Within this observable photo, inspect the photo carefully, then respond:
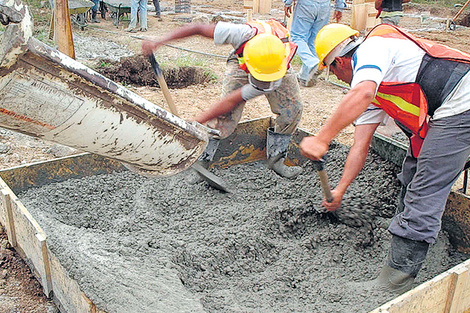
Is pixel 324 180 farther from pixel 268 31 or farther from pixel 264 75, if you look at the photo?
pixel 268 31

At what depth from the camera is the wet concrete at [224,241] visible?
2.49m

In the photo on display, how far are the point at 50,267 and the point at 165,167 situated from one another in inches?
33.4

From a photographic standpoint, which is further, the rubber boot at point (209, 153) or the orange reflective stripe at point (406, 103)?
the rubber boot at point (209, 153)

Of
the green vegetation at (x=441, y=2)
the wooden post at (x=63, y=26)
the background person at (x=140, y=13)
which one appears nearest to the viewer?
the wooden post at (x=63, y=26)

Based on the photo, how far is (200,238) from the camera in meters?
3.07

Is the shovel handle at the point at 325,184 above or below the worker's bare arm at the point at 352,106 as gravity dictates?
below

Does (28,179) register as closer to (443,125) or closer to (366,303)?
(366,303)

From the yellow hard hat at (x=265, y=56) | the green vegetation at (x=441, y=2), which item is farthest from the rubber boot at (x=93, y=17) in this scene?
the green vegetation at (x=441, y=2)

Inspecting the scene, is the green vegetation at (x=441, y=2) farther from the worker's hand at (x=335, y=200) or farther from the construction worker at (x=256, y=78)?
the worker's hand at (x=335, y=200)

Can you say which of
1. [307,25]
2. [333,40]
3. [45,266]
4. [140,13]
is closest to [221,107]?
[333,40]

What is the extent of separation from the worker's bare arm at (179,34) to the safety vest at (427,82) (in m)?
1.50

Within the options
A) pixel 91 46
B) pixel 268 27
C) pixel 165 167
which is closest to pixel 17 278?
pixel 165 167

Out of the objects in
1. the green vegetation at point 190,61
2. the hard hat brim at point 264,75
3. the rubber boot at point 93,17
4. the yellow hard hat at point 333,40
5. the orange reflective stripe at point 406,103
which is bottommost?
the rubber boot at point 93,17

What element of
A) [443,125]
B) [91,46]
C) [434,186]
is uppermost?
[443,125]
